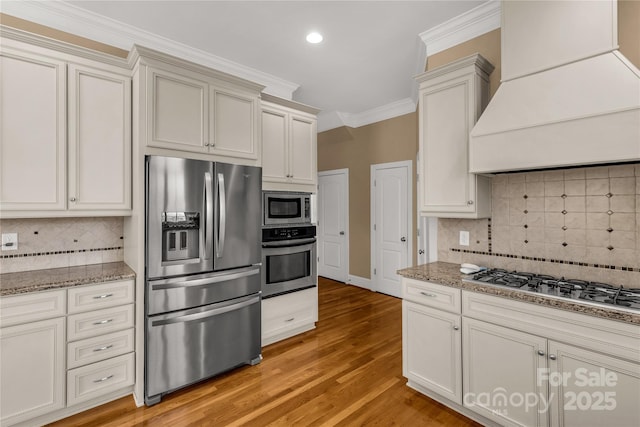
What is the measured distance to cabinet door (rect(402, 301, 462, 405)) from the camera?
2.04 m

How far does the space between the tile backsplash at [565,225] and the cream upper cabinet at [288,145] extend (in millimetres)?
1757

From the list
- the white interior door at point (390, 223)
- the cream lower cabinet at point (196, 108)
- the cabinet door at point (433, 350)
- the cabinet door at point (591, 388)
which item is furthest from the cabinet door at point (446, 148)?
the white interior door at point (390, 223)

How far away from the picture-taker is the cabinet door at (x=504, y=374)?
1.68 metres

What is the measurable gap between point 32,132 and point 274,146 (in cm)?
188

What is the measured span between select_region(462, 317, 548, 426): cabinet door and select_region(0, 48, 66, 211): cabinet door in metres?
3.04

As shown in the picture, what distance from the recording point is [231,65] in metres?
3.37

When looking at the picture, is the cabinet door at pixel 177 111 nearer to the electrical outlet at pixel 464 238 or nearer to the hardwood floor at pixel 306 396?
the hardwood floor at pixel 306 396

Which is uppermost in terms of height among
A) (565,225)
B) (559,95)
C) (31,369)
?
(559,95)

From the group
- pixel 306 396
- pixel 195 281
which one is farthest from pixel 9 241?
pixel 306 396

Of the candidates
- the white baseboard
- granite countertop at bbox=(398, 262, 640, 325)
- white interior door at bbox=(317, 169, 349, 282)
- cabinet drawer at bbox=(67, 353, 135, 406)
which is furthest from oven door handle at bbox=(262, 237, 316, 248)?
white interior door at bbox=(317, 169, 349, 282)

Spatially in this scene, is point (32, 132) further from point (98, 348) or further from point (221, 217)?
point (98, 348)

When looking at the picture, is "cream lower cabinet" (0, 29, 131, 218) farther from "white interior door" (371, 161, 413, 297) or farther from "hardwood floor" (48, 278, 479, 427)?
"white interior door" (371, 161, 413, 297)

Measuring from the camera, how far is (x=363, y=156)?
527 cm

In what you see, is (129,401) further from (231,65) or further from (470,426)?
(231,65)
